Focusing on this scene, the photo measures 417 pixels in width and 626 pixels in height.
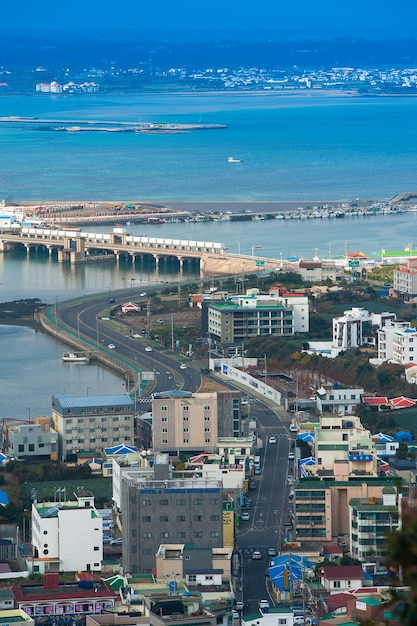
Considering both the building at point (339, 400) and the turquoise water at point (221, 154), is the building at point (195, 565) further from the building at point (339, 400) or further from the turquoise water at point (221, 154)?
the turquoise water at point (221, 154)

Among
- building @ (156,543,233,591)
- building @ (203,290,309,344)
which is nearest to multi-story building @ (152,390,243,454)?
building @ (156,543,233,591)

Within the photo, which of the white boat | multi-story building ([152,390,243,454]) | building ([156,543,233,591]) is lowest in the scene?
the white boat

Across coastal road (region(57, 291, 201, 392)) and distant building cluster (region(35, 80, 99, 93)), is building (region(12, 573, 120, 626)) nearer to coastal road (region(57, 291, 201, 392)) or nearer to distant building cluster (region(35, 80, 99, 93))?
coastal road (region(57, 291, 201, 392))

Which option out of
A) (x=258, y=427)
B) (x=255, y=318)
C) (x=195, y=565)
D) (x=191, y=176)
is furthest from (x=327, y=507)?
(x=191, y=176)

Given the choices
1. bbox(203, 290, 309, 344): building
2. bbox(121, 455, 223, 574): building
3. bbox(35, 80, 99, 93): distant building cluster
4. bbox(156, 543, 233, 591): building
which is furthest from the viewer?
bbox(35, 80, 99, 93): distant building cluster

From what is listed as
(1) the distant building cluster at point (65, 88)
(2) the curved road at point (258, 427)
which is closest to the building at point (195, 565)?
(2) the curved road at point (258, 427)

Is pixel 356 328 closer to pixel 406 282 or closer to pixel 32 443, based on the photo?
pixel 406 282
